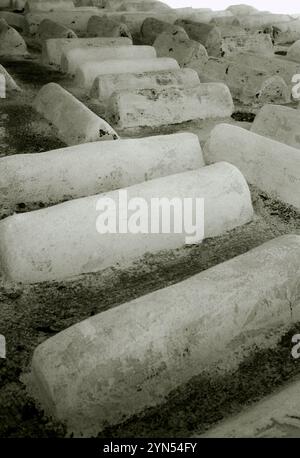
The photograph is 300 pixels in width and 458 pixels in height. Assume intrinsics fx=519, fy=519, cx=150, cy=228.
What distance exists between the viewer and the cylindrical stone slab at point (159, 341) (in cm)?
229

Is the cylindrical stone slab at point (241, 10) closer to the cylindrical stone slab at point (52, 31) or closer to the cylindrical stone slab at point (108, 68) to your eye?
the cylindrical stone slab at point (52, 31)

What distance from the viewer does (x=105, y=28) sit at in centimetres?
955

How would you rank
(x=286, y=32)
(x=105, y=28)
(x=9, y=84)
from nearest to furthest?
(x=9, y=84), (x=105, y=28), (x=286, y=32)

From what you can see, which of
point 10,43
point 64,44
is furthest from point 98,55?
point 10,43

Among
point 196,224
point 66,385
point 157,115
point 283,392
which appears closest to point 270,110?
point 157,115

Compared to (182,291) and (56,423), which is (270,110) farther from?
(56,423)

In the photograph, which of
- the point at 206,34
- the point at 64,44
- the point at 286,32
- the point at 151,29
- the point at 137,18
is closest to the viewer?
the point at 64,44

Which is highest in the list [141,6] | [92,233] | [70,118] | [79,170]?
[141,6]

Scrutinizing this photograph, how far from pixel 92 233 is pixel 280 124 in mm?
2602

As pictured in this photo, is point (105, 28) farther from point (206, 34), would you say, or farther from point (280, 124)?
point (280, 124)

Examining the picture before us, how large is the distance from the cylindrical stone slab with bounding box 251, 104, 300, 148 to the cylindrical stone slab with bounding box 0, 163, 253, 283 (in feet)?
4.34

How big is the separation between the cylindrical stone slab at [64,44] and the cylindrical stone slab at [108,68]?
0.90 meters

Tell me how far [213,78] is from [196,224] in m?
4.29

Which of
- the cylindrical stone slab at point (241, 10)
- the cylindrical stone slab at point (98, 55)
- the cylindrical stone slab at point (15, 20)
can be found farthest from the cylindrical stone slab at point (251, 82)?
the cylindrical stone slab at point (15, 20)
